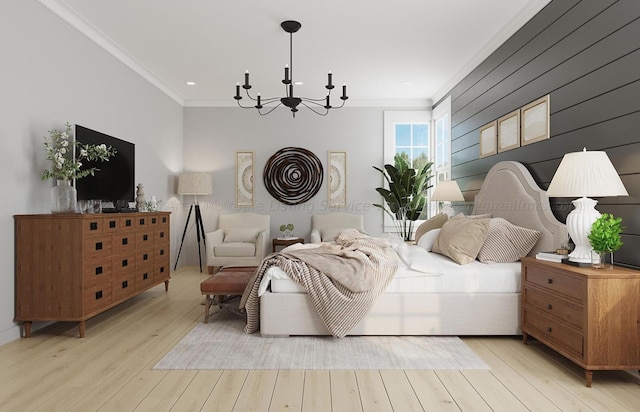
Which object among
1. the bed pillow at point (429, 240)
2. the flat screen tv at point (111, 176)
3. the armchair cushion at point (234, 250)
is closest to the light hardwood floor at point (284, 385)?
the bed pillow at point (429, 240)

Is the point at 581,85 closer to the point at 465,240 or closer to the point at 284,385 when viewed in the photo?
the point at 465,240

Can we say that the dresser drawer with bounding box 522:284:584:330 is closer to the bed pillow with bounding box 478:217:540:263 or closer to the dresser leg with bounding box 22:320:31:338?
the bed pillow with bounding box 478:217:540:263

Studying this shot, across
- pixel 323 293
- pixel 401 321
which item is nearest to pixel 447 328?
pixel 401 321

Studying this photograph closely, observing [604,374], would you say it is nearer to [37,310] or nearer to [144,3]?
[37,310]

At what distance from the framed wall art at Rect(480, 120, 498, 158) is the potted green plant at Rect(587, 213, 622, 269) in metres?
2.04

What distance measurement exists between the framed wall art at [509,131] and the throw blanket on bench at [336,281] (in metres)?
1.66

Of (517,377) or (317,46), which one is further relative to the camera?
(317,46)

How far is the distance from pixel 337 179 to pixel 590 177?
184 inches

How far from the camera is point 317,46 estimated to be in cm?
453

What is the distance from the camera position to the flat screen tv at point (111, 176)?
3.88m

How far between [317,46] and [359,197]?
2975 millimetres

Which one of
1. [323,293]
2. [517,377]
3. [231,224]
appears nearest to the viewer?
[517,377]

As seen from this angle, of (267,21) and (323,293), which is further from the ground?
(267,21)

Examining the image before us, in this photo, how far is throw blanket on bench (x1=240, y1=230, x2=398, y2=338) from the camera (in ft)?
10.4
